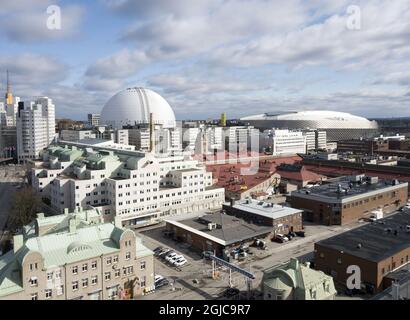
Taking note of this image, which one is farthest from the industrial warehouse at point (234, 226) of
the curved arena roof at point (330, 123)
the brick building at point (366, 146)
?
the curved arena roof at point (330, 123)

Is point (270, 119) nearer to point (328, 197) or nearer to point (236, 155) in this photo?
point (236, 155)

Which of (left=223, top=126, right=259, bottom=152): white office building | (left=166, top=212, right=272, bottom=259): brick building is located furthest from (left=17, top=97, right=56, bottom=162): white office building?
(left=166, top=212, right=272, bottom=259): brick building

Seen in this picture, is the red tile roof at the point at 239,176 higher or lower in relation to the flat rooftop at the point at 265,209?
higher

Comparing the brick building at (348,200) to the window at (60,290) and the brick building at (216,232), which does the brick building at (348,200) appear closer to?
the brick building at (216,232)

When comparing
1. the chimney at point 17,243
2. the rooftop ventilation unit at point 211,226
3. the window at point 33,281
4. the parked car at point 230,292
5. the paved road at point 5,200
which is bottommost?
the parked car at point 230,292

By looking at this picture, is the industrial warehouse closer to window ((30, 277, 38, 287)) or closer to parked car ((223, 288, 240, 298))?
parked car ((223, 288, 240, 298))
